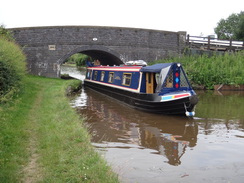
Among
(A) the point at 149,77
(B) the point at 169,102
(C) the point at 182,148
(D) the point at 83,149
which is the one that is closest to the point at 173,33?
(A) the point at 149,77

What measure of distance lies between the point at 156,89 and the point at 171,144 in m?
3.24

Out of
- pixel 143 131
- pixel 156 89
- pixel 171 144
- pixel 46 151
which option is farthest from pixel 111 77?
pixel 46 151

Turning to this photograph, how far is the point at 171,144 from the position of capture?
5.66 meters

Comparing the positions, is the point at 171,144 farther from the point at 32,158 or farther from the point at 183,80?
the point at 183,80

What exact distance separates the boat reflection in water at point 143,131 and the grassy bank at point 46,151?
83 cm

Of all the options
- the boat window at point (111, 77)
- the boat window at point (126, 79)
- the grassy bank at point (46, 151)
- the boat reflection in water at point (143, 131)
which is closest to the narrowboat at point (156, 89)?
the boat window at point (126, 79)

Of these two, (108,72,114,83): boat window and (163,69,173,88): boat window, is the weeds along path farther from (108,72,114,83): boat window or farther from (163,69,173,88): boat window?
(108,72,114,83): boat window

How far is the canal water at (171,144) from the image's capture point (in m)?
4.10

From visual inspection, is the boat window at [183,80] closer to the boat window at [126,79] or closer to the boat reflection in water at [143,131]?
the boat reflection in water at [143,131]

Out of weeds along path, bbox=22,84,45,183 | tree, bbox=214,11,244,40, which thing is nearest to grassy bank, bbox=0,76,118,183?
weeds along path, bbox=22,84,45,183

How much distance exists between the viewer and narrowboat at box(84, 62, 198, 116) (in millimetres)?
8141

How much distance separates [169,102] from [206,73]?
8.79 meters

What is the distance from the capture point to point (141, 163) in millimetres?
4492

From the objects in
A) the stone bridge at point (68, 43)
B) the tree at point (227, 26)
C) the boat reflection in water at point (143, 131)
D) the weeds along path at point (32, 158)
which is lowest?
the boat reflection in water at point (143, 131)
